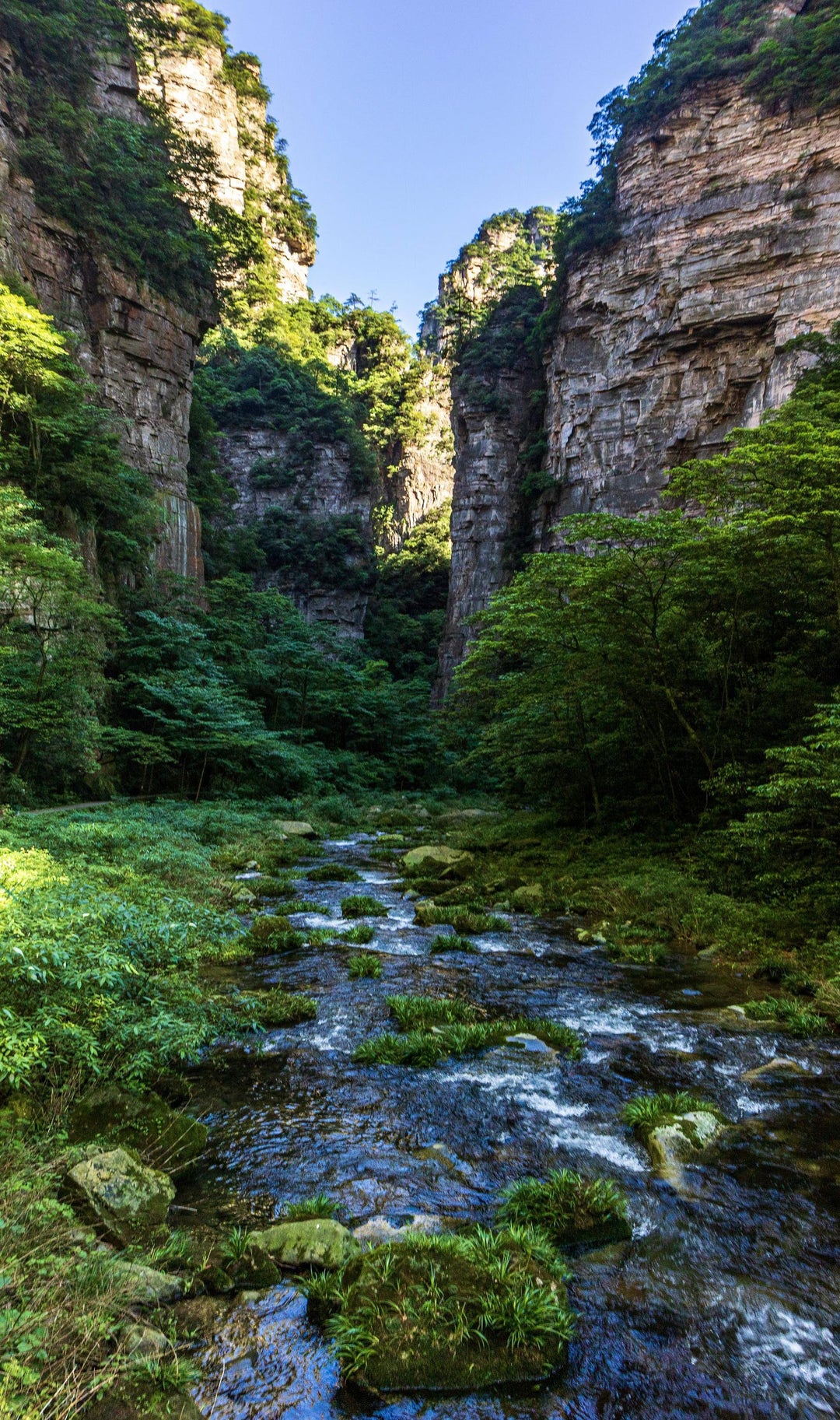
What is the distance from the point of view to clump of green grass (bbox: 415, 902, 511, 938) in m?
11.1

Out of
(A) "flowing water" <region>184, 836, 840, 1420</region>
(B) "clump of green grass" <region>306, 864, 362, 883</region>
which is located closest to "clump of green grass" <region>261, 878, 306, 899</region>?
(B) "clump of green grass" <region>306, 864, 362, 883</region>

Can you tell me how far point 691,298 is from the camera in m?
31.7

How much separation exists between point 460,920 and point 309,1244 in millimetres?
7765

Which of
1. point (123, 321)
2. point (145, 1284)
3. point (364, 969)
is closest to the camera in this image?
point (145, 1284)

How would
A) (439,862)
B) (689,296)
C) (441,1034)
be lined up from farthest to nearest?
(689,296) → (439,862) → (441,1034)

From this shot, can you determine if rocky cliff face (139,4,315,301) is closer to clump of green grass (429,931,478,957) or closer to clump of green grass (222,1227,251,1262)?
clump of green grass (429,931,478,957)

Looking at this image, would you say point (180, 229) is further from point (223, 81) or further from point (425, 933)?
point (223, 81)

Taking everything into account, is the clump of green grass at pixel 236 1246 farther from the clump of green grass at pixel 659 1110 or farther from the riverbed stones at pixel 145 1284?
the clump of green grass at pixel 659 1110

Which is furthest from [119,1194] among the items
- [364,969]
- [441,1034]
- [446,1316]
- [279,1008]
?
[364,969]

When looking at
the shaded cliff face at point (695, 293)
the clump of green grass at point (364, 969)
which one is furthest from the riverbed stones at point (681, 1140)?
the shaded cliff face at point (695, 293)

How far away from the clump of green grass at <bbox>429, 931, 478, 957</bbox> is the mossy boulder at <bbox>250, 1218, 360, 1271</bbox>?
6006mm

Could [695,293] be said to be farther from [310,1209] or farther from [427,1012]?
[310,1209]

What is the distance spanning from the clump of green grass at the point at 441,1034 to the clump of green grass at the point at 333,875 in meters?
7.52

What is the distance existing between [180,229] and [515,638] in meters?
26.1
